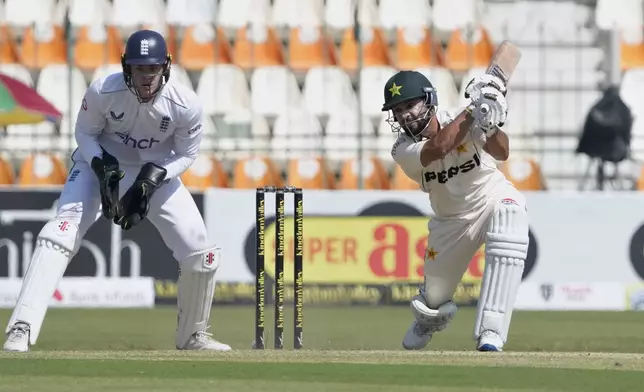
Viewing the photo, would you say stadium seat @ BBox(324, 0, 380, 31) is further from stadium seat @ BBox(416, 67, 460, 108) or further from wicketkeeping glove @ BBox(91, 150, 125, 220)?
wicketkeeping glove @ BBox(91, 150, 125, 220)

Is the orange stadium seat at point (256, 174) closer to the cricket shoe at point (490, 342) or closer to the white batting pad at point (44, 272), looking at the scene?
the white batting pad at point (44, 272)

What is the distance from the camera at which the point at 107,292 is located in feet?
42.5

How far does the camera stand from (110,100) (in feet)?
24.3

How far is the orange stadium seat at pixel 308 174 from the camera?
1430 cm

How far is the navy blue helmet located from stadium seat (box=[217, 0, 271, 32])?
8321 mm

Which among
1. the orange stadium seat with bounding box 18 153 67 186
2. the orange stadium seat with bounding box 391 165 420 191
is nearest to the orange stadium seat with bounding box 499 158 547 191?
the orange stadium seat with bounding box 391 165 420 191

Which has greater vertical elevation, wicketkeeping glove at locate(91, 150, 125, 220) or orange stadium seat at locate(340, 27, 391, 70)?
orange stadium seat at locate(340, 27, 391, 70)

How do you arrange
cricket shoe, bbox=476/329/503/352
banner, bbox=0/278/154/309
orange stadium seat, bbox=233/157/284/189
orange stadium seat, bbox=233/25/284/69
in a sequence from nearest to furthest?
cricket shoe, bbox=476/329/503/352
banner, bbox=0/278/154/309
orange stadium seat, bbox=233/157/284/189
orange stadium seat, bbox=233/25/284/69

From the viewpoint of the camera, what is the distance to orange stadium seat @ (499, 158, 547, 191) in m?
14.5

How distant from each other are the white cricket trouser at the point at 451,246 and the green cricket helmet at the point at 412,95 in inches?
22.1

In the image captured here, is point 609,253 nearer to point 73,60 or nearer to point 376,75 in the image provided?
point 376,75

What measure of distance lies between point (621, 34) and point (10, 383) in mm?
11577

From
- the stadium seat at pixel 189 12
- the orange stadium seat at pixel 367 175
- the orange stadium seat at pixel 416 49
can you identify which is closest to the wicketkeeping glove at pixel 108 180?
the orange stadium seat at pixel 367 175

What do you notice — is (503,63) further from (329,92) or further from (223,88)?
(223,88)
